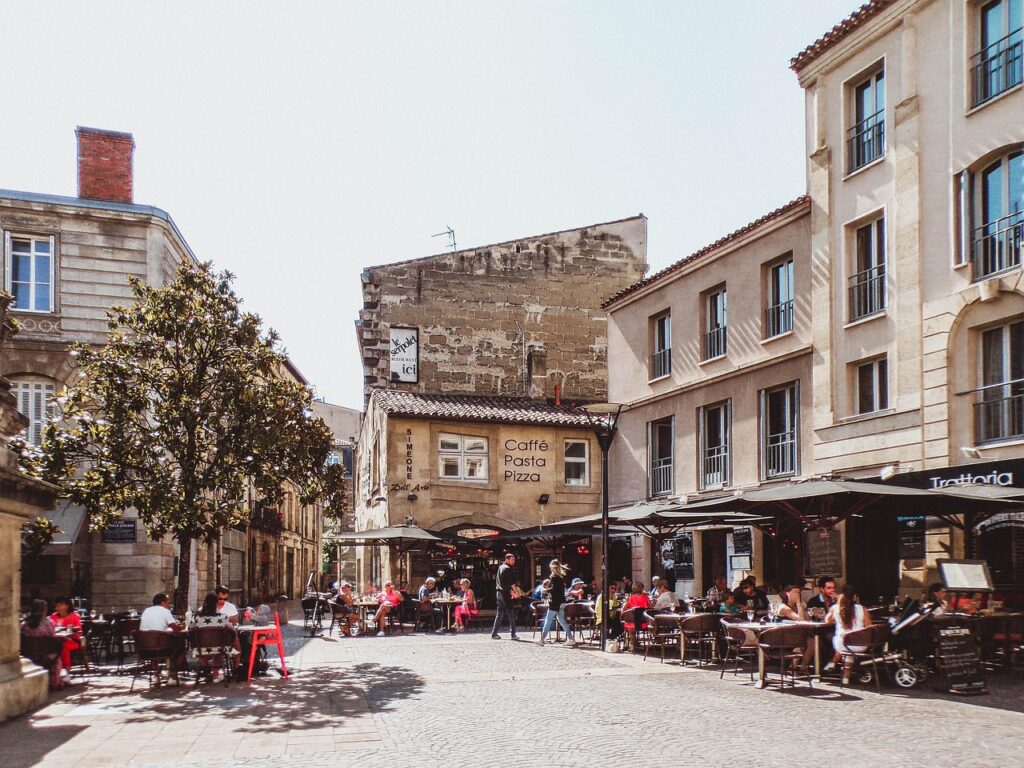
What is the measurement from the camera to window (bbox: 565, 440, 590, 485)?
Result: 3062 cm

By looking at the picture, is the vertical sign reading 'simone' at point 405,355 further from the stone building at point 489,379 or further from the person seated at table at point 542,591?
the person seated at table at point 542,591

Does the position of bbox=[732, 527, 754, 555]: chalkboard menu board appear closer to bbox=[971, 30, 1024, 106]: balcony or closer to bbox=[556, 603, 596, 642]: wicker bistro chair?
bbox=[556, 603, 596, 642]: wicker bistro chair

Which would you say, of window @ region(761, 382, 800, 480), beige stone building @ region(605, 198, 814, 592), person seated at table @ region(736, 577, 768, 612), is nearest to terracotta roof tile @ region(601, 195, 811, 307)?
beige stone building @ region(605, 198, 814, 592)

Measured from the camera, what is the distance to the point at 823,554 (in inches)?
672

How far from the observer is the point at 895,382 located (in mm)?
17312

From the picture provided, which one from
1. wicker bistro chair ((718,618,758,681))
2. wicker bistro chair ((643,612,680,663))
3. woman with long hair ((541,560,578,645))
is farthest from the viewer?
woman with long hair ((541,560,578,645))

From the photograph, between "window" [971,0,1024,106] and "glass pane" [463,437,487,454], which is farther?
"glass pane" [463,437,487,454]

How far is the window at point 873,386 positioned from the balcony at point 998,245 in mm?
2538

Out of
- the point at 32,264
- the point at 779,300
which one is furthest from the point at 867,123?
the point at 32,264

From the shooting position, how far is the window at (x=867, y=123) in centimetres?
1839

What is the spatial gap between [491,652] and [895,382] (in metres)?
8.56

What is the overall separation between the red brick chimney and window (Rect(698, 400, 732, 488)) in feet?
49.1

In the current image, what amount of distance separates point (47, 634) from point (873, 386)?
1438 cm

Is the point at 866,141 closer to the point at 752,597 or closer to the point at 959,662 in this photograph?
the point at 752,597
